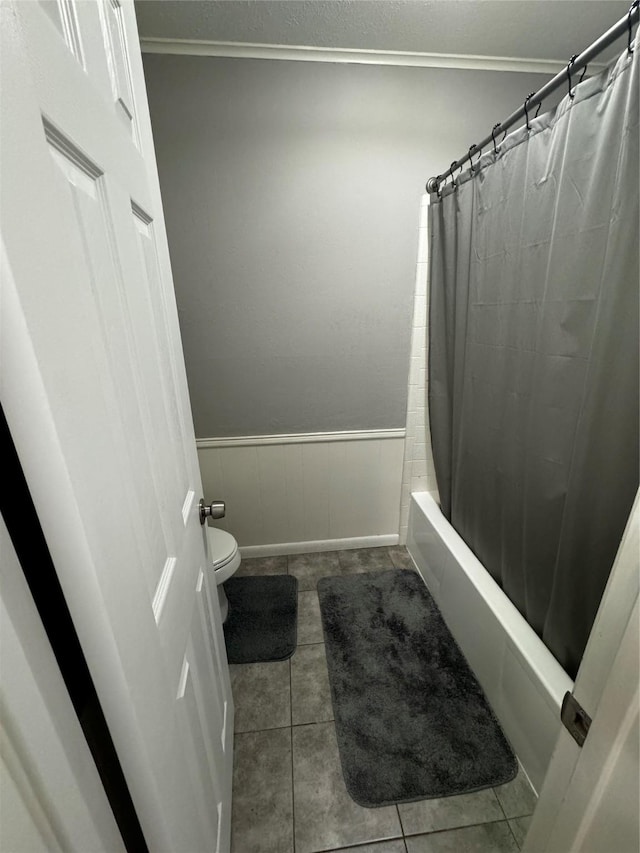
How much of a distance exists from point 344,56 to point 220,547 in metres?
2.15

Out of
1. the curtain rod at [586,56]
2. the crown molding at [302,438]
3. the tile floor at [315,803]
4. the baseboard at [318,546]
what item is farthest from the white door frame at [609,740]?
the baseboard at [318,546]

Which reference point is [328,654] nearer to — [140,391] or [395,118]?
[140,391]

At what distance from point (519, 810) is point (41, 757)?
1398 millimetres

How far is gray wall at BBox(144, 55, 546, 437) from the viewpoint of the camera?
151cm

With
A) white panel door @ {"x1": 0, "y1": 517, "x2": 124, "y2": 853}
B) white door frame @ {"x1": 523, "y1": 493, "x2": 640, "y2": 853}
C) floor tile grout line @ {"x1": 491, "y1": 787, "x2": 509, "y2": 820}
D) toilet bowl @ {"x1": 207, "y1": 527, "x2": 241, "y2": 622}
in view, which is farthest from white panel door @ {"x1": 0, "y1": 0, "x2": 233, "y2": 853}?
floor tile grout line @ {"x1": 491, "y1": 787, "x2": 509, "y2": 820}

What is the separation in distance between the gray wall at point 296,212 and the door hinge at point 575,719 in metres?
1.52

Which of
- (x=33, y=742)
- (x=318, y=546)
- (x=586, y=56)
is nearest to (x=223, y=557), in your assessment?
(x=318, y=546)

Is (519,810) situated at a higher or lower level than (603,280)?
lower

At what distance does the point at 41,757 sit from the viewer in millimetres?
315

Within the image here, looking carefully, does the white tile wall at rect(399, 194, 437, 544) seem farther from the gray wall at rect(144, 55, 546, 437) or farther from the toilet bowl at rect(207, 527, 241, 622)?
the toilet bowl at rect(207, 527, 241, 622)

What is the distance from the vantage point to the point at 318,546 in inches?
85.5

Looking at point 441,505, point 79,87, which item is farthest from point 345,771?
point 79,87

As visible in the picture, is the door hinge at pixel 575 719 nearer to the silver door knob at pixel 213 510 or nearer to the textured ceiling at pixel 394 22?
the silver door knob at pixel 213 510

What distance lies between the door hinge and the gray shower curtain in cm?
59
